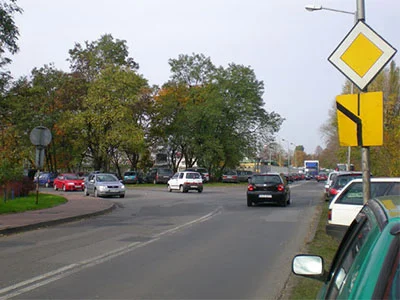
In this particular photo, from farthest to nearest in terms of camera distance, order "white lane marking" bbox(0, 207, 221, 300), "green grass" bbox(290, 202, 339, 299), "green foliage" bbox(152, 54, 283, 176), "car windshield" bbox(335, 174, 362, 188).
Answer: "green foliage" bbox(152, 54, 283, 176)
"car windshield" bbox(335, 174, 362, 188)
"white lane marking" bbox(0, 207, 221, 300)
"green grass" bbox(290, 202, 339, 299)

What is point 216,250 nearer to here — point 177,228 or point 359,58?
point 177,228

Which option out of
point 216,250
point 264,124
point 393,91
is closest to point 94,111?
point 264,124

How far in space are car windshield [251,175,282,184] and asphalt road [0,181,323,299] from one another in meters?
6.80

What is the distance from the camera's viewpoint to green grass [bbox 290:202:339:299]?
6.64 meters

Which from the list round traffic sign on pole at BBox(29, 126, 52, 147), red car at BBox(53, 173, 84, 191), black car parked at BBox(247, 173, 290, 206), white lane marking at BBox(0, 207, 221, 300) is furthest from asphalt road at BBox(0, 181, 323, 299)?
red car at BBox(53, 173, 84, 191)

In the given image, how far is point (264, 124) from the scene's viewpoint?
62250 mm

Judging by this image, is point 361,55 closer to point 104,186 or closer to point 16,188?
point 16,188

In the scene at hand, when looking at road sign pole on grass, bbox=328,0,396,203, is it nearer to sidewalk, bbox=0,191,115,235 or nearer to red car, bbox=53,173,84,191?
sidewalk, bbox=0,191,115,235

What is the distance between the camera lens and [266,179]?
76.0 feet

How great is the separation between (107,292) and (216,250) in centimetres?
407

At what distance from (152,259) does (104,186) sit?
21251 millimetres

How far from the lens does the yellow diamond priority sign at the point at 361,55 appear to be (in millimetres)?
5977

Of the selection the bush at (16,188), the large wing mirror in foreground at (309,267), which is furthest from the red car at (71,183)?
the large wing mirror in foreground at (309,267)

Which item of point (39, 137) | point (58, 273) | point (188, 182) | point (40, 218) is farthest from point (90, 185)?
point (58, 273)
